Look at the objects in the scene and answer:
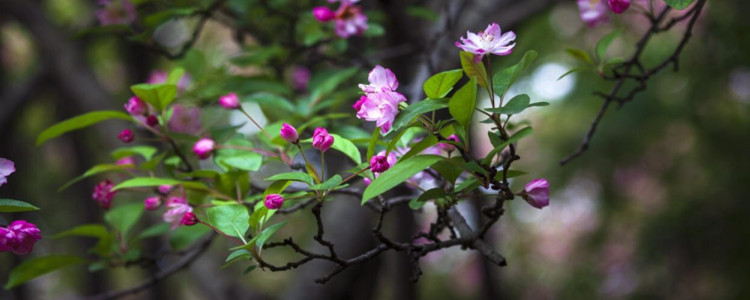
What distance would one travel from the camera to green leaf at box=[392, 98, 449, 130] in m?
0.64

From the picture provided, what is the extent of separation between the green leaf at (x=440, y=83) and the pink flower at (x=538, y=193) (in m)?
0.18

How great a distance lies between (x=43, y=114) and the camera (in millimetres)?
3383

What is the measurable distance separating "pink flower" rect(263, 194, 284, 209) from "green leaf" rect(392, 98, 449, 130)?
0.51ft

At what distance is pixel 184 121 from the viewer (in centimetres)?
125

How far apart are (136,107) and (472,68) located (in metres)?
0.58

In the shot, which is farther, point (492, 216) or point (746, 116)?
point (746, 116)

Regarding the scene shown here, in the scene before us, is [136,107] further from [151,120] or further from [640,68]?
[640,68]

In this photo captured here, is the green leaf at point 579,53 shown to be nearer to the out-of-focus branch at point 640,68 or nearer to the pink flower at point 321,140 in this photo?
the out-of-focus branch at point 640,68

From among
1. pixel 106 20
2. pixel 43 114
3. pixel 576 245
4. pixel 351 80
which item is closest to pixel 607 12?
pixel 351 80

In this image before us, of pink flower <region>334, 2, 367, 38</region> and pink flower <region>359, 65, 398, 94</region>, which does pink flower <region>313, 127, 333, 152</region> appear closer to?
pink flower <region>359, 65, 398, 94</region>

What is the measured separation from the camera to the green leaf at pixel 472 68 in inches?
26.6

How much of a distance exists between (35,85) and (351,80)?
1.62 meters

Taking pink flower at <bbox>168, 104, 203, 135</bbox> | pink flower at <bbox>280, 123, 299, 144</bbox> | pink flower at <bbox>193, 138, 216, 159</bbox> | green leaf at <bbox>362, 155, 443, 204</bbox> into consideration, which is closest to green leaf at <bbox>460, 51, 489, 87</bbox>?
green leaf at <bbox>362, 155, 443, 204</bbox>

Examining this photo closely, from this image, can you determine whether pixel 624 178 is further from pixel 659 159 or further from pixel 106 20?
pixel 106 20
